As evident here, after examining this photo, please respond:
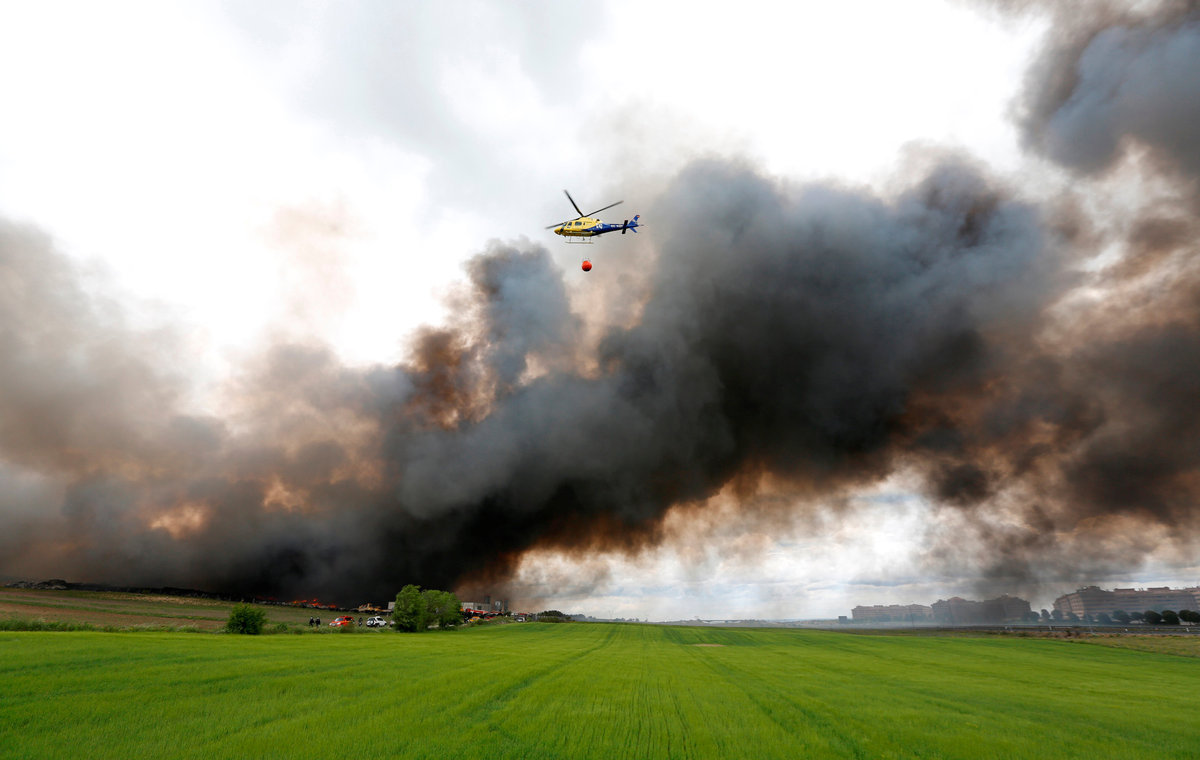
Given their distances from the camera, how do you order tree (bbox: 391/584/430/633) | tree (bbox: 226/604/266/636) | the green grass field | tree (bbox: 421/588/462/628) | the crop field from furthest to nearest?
1. tree (bbox: 421/588/462/628)
2. tree (bbox: 391/584/430/633)
3. the crop field
4. tree (bbox: 226/604/266/636)
5. the green grass field

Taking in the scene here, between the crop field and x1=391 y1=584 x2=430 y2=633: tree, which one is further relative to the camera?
x1=391 y1=584 x2=430 y2=633: tree

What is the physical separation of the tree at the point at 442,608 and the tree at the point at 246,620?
192ft

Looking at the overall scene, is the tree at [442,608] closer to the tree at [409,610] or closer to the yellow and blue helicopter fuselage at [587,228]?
the tree at [409,610]

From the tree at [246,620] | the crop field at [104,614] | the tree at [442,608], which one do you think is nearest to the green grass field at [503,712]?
the tree at [246,620]

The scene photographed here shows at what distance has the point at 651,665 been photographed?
1902 inches

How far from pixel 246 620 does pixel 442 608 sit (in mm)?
64885

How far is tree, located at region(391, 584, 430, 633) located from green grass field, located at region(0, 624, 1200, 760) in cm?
7318

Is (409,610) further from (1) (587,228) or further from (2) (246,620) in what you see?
(1) (587,228)

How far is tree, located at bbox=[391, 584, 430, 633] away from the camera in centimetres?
10500

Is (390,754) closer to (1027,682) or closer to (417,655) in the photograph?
(417,655)

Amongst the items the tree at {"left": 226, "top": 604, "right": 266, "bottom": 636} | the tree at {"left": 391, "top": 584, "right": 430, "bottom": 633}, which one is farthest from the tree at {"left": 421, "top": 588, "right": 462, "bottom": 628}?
the tree at {"left": 226, "top": 604, "right": 266, "bottom": 636}

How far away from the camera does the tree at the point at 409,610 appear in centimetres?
10500

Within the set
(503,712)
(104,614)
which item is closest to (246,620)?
(104,614)

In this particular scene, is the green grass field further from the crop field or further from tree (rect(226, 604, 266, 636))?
the crop field
